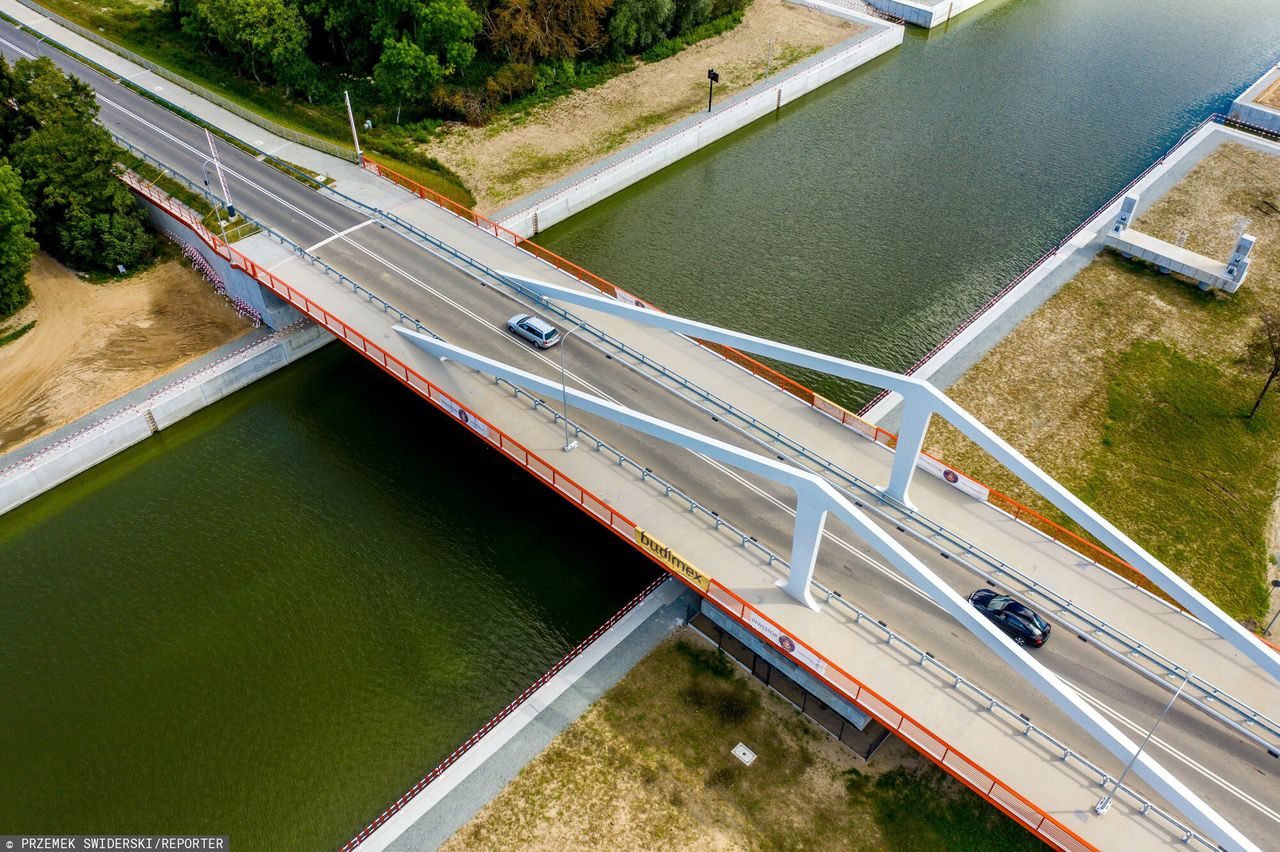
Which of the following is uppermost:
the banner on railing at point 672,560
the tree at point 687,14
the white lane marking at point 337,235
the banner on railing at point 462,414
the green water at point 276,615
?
the tree at point 687,14

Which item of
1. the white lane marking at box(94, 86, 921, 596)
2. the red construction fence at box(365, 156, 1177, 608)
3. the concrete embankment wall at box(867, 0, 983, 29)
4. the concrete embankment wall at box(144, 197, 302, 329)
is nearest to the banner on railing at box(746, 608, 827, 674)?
the white lane marking at box(94, 86, 921, 596)

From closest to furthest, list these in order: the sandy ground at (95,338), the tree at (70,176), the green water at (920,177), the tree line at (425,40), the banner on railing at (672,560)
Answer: the banner on railing at (672,560), the sandy ground at (95,338), the tree at (70,176), the green water at (920,177), the tree line at (425,40)

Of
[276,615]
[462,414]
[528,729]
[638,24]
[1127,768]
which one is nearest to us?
[1127,768]

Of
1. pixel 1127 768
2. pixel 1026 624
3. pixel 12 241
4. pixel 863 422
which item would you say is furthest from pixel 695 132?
pixel 1127 768

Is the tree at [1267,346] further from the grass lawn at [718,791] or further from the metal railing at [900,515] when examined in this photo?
the grass lawn at [718,791]

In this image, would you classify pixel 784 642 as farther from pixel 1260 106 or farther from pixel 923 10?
pixel 923 10

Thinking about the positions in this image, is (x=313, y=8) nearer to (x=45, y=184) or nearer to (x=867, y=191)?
(x=45, y=184)

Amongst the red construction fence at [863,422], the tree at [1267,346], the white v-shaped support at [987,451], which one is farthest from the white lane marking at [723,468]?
the tree at [1267,346]
